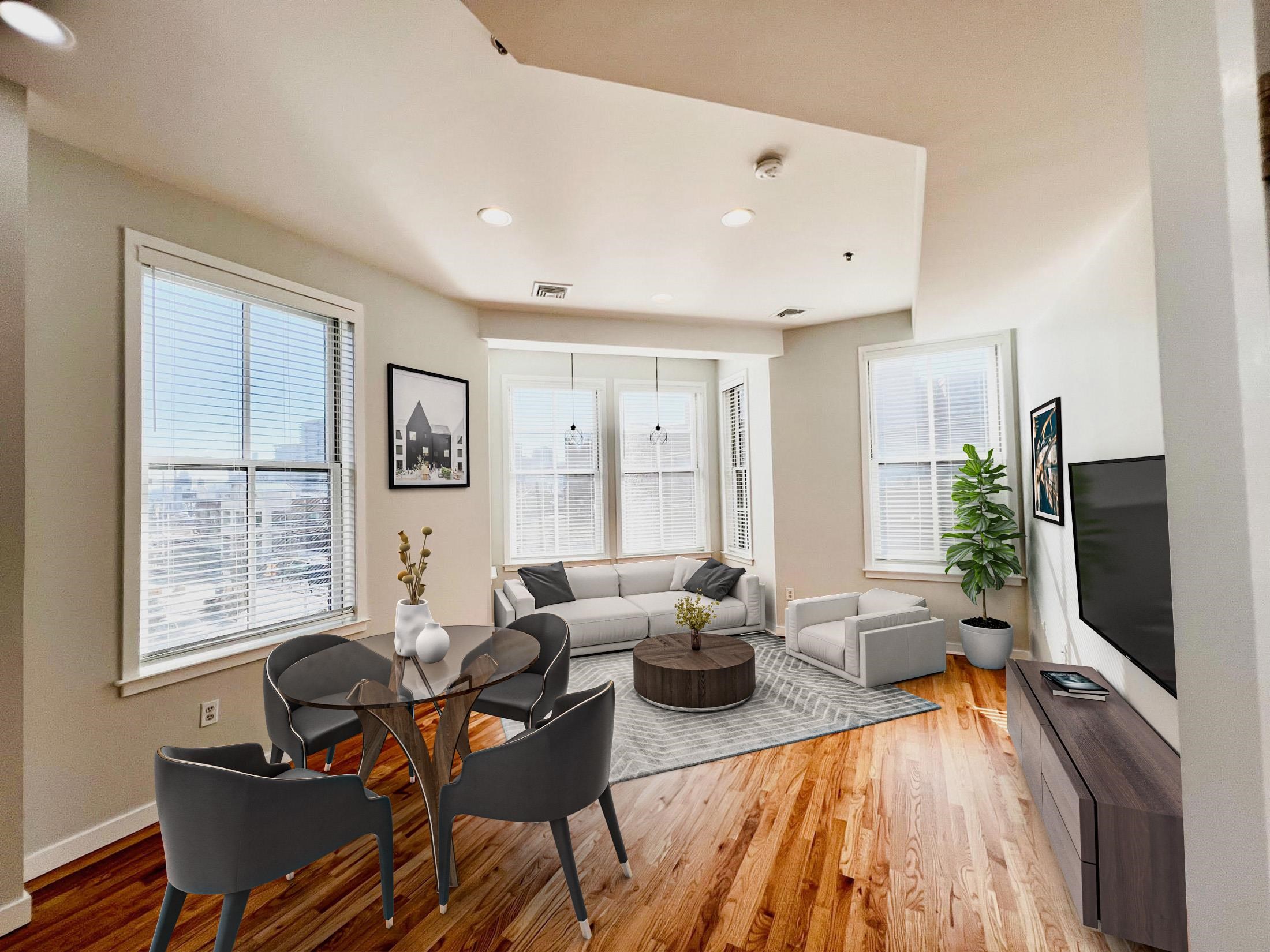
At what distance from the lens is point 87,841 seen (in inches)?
91.4

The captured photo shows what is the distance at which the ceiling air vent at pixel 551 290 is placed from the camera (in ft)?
13.3

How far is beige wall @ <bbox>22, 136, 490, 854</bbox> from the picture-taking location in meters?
2.22

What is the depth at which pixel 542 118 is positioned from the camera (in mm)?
2160

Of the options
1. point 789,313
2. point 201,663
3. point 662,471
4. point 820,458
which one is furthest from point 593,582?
point 201,663

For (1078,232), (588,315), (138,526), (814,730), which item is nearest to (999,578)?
(814,730)

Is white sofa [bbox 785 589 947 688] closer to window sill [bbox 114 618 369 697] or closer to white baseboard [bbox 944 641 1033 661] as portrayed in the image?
white baseboard [bbox 944 641 1033 661]

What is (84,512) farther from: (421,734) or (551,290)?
(551,290)

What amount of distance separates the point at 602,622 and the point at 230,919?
3.39 metres

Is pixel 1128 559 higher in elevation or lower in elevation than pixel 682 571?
higher

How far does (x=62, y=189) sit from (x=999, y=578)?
5.65 metres

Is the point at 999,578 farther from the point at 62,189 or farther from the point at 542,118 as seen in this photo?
the point at 62,189

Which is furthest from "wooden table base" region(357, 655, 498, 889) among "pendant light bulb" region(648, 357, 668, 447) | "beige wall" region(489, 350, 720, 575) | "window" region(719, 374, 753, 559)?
"pendant light bulb" region(648, 357, 668, 447)

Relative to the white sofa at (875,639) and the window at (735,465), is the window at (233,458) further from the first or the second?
the window at (735,465)

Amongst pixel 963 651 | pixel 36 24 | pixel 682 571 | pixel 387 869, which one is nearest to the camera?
pixel 36 24
